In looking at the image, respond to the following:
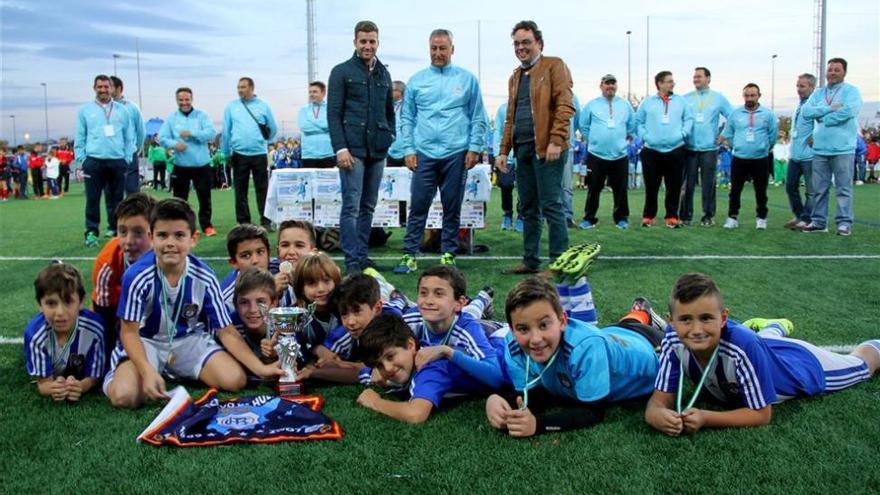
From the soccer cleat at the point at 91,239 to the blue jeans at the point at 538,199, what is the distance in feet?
19.2

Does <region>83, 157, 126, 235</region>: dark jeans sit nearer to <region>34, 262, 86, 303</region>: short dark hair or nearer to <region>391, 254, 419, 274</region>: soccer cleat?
<region>391, 254, 419, 274</region>: soccer cleat

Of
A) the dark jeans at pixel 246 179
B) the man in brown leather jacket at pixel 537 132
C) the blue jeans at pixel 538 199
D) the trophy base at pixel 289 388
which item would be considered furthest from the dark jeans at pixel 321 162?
the trophy base at pixel 289 388

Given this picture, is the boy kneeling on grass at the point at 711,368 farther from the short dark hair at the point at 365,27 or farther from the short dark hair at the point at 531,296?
the short dark hair at the point at 365,27

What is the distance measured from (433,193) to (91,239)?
199 inches

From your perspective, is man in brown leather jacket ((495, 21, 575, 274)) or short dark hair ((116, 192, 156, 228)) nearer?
short dark hair ((116, 192, 156, 228))

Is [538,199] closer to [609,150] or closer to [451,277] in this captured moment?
[451,277]

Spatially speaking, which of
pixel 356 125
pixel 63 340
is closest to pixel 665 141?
pixel 356 125

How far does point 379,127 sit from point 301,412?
12.6 ft

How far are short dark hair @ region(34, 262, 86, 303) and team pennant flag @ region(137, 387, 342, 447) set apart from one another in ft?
2.47

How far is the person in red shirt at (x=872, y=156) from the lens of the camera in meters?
24.8

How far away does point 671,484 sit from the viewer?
252 cm

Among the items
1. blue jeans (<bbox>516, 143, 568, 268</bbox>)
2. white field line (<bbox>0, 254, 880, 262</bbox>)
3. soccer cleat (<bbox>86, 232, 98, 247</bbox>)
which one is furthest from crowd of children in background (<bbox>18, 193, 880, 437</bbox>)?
soccer cleat (<bbox>86, 232, 98, 247</bbox>)

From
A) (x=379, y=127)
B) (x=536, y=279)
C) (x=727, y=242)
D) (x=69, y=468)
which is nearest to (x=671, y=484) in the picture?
(x=536, y=279)

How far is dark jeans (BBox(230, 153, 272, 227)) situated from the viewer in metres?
10.2
